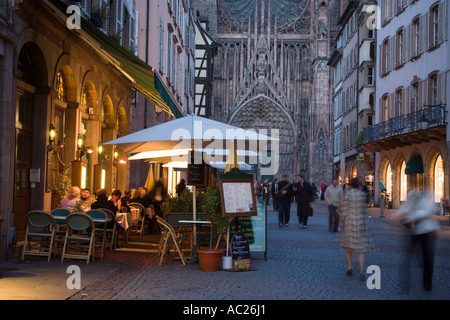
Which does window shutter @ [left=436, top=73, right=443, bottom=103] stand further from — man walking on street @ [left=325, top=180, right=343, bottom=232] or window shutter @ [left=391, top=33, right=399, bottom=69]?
man walking on street @ [left=325, top=180, right=343, bottom=232]

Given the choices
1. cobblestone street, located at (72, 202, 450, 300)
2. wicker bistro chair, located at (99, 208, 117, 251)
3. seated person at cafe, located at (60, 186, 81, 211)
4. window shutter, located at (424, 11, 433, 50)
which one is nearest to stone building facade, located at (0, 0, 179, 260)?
seated person at cafe, located at (60, 186, 81, 211)

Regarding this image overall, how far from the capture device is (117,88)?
22.7 m

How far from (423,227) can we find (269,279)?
2.39 meters

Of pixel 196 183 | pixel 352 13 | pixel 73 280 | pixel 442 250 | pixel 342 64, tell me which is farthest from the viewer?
pixel 342 64

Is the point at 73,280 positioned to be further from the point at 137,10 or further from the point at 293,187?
the point at 137,10

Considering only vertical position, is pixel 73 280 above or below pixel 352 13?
below

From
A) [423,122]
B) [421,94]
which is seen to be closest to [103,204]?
[423,122]

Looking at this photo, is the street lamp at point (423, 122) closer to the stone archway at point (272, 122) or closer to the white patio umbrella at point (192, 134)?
the white patio umbrella at point (192, 134)

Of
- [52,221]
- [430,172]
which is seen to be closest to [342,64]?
[430,172]

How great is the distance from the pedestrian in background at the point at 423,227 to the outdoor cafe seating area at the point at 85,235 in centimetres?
424

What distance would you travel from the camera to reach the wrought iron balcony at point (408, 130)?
28.5 meters

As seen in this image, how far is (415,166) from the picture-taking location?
32.9m

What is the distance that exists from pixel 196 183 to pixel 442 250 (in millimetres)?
6037

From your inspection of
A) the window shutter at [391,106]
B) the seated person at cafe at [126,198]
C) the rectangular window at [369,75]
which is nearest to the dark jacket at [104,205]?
the seated person at cafe at [126,198]
